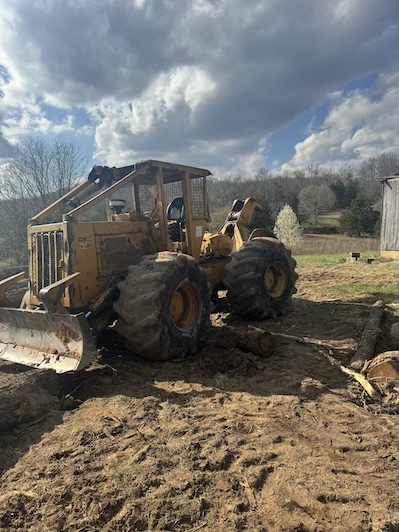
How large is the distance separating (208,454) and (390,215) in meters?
17.1

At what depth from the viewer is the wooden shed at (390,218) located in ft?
56.0

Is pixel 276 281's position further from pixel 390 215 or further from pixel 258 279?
pixel 390 215

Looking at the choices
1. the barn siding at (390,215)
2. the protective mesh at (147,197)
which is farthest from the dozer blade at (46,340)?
the barn siding at (390,215)

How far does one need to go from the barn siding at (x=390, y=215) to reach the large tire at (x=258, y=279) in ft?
37.3

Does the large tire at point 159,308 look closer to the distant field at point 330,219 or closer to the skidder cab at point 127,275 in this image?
the skidder cab at point 127,275

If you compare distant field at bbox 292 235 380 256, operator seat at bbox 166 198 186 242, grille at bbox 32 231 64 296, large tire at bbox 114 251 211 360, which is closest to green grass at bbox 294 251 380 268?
distant field at bbox 292 235 380 256

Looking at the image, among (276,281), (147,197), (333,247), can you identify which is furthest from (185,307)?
(333,247)

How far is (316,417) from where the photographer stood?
368 centimetres

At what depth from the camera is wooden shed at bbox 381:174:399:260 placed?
1708cm

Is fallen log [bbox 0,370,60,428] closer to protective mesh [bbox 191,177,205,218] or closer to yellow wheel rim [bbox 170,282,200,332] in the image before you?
yellow wheel rim [bbox 170,282,200,332]

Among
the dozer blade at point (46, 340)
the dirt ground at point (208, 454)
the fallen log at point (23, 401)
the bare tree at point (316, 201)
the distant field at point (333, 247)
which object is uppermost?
the bare tree at point (316, 201)

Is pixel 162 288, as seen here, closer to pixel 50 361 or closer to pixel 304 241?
pixel 50 361

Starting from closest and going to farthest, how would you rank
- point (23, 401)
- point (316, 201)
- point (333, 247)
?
point (23, 401) → point (333, 247) → point (316, 201)

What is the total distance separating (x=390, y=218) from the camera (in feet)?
57.4
